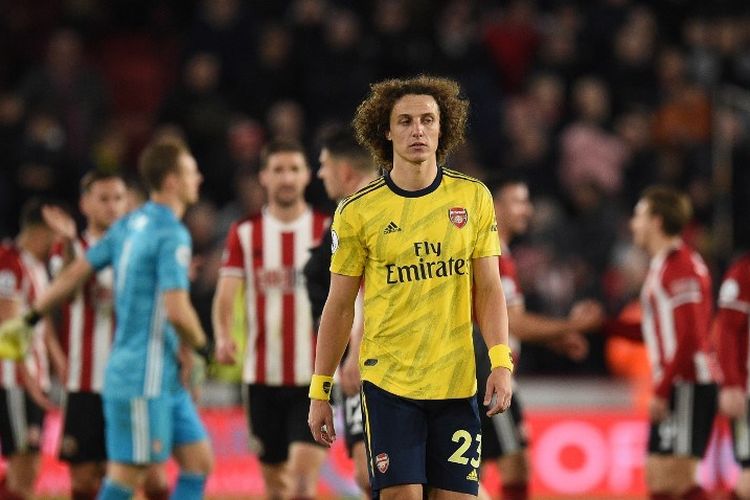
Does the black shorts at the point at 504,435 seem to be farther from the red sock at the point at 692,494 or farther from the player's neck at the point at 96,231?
the player's neck at the point at 96,231

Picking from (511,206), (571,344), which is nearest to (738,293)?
(571,344)

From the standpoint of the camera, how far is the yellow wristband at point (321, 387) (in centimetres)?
556

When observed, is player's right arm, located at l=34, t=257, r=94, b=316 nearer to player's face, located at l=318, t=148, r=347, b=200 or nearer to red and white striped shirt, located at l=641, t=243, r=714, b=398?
player's face, located at l=318, t=148, r=347, b=200

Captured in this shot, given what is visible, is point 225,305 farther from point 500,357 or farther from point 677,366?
point 500,357

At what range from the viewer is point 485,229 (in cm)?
555

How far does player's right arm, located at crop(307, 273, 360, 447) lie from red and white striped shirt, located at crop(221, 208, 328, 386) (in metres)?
2.25

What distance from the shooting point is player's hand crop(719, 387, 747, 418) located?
772 cm

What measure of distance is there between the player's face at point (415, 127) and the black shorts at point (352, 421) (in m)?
1.93

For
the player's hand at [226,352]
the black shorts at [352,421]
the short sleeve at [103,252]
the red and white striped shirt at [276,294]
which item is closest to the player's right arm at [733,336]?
the black shorts at [352,421]

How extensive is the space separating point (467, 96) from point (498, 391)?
8967mm

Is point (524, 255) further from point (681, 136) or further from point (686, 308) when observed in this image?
point (686, 308)

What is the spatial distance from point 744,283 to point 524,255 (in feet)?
18.3

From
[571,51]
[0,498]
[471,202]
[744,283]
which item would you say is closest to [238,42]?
[571,51]

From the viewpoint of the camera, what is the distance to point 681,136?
1427 cm
